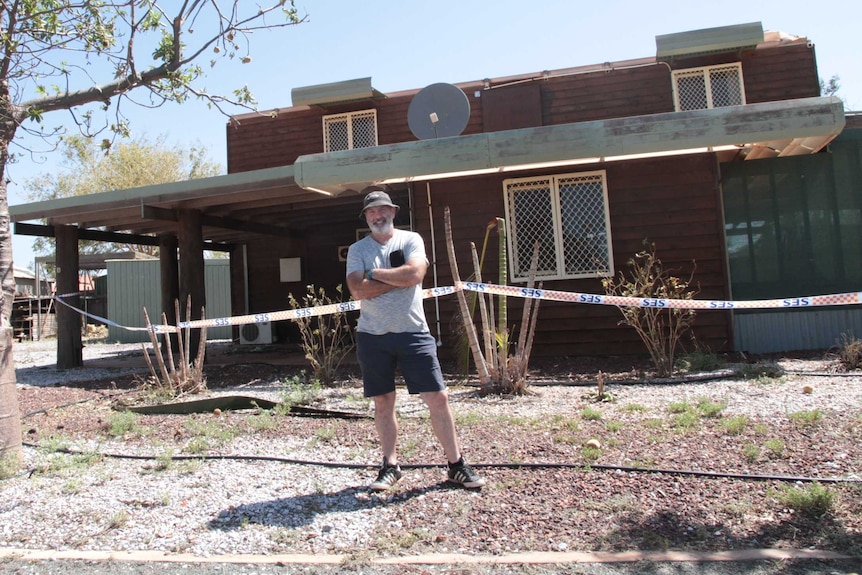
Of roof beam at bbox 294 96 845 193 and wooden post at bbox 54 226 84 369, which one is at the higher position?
roof beam at bbox 294 96 845 193

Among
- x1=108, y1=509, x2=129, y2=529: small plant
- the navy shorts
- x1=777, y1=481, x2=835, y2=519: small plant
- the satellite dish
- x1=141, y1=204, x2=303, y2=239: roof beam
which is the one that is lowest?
x1=777, y1=481, x2=835, y2=519: small plant

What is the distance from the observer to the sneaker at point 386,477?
3.40 meters

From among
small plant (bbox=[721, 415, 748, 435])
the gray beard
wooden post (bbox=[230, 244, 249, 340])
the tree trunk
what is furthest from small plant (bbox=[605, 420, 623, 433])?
wooden post (bbox=[230, 244, 249, 340])

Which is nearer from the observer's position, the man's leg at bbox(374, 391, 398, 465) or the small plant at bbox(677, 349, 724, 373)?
the man's leg at bbox(374, 391, 398, 465)

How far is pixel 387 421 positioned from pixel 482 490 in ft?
2.18

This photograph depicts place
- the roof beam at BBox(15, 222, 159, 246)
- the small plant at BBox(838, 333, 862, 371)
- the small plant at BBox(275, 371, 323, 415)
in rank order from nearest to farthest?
the small plant at BBox(275, 371, 323, 415), the small plant at BBox(838, 333, 862, 371), the roof beam at BBox(15, 222, 159, 246)

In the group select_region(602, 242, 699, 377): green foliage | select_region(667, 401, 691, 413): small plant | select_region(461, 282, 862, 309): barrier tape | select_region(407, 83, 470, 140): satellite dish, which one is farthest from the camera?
select_region(407, 83, 470, 140): satellite dish

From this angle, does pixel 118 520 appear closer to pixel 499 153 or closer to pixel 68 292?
pixel 499 153

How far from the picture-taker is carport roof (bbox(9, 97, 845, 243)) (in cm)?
638

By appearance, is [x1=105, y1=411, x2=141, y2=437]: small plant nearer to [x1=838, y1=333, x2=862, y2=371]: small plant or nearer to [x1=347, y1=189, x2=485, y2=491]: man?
[x1=347, y1=189, x2=485, y2=491]: man

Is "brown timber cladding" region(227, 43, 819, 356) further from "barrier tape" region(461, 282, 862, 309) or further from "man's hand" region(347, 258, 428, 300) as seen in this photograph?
"man's hand" region(347, 258, 428, 300)

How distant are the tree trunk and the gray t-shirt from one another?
2.62 metres

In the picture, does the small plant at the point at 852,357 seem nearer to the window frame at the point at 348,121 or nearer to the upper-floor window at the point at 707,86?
the upper-floor window at the point at 707,86

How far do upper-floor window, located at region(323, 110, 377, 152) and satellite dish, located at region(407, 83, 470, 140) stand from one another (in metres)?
3.06
